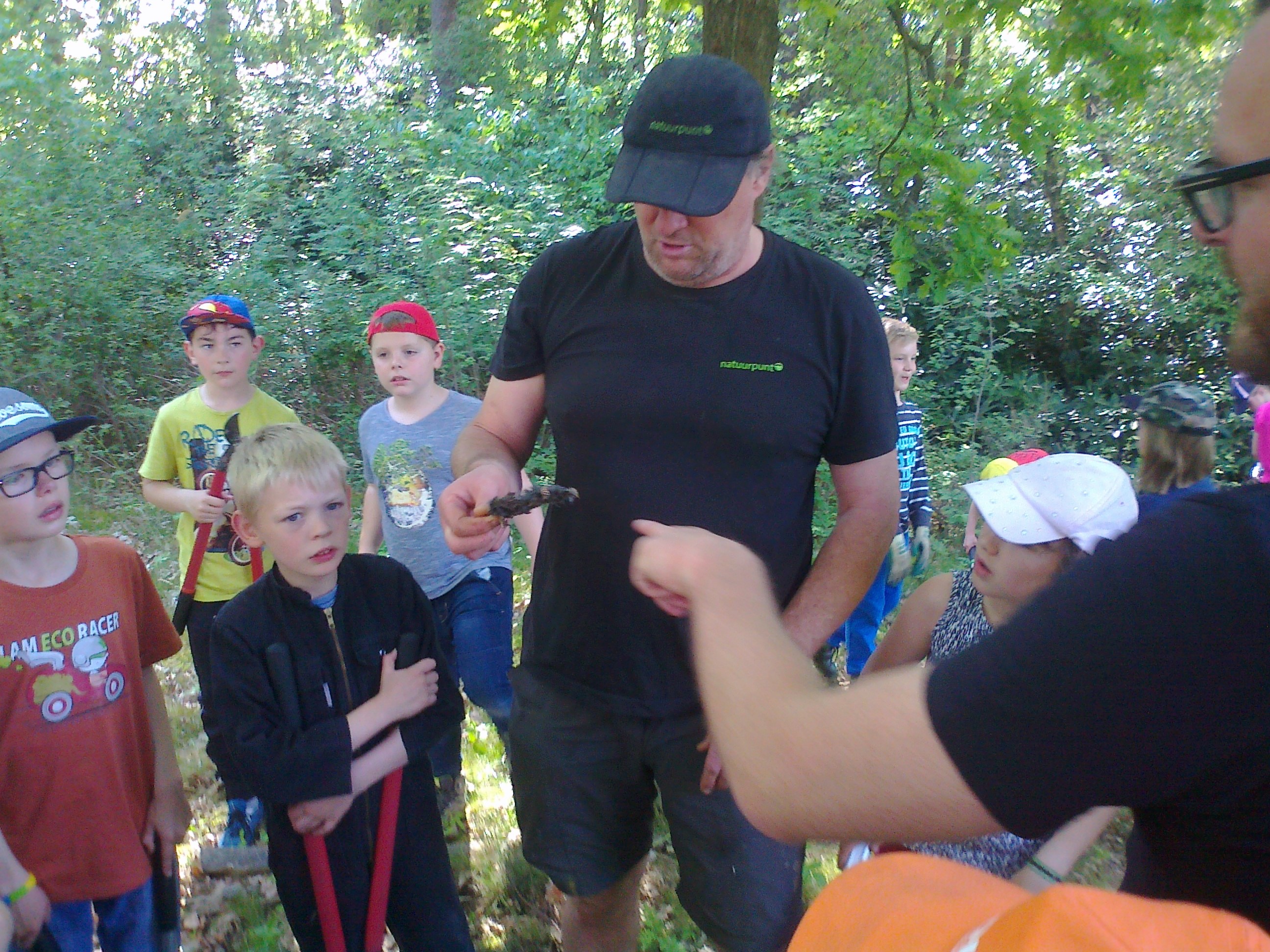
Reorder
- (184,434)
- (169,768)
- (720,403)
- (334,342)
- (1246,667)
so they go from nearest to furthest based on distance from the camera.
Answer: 1. (1246,667)
2. (720,403)
3. (169,768)
4. (184,434)
5. (334,342)

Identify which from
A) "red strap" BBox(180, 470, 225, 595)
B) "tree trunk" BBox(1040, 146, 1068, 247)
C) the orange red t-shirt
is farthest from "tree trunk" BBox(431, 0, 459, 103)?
the orange red t-shirt

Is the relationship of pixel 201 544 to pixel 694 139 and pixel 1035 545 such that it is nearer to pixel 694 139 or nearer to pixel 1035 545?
pixel 694 139

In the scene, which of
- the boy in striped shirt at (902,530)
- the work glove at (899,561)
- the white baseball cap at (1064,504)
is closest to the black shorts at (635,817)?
the white baseball cap at (1064,504)

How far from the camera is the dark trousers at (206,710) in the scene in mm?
2389

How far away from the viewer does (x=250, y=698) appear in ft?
7.11

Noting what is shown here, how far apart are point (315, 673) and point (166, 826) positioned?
0.62 meters

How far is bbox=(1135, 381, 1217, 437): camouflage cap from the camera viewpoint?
3652mm

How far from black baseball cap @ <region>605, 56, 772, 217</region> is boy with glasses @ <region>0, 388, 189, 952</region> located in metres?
1.61

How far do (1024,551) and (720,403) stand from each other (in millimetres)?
932

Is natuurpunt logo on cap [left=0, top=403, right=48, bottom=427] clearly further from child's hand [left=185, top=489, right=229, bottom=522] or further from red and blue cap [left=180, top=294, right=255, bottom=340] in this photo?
red and blue cap [left=180, top=294, right=255, bottom=340]

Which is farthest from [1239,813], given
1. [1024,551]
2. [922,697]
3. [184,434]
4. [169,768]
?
[184,434]

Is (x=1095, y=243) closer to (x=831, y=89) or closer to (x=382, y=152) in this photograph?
(x=831, y=89)

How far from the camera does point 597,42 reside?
36.0ft

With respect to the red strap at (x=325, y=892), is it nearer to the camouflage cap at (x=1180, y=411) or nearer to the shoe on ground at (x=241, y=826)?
the shoe on ground at (x=241, y=826)
